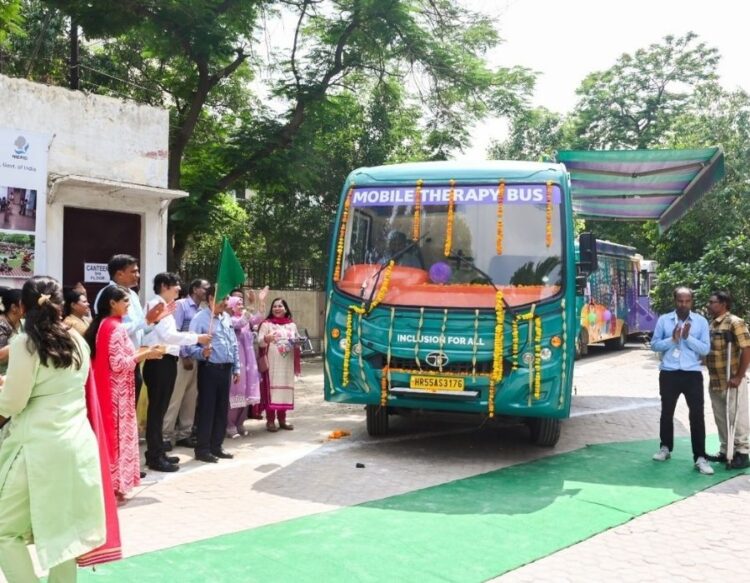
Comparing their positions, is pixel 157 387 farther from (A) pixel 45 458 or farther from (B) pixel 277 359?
(A) pixel 45 458

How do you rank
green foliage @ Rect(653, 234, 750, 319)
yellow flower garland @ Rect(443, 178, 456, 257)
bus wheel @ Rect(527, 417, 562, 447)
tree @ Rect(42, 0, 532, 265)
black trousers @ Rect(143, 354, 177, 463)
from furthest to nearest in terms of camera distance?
1. green foliage @ Rect(653, 234, 750, 319)
2. tree @ Rect(42, 0, 532, 265)
3. bus wheel @ Rect(527, 417, 562, 447)
4. yellow flower garland @ Rect(443, 178, 456, 257)
5. black trousers @ Rect(143, 354, 177, 463)

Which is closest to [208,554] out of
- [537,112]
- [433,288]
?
[433,288]

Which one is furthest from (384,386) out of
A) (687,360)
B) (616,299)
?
(616,299)

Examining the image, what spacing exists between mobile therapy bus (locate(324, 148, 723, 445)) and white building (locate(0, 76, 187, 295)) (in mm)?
4863

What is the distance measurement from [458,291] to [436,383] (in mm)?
857

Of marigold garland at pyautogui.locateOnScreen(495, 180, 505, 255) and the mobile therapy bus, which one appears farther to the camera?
marigold garland at pyautogui.locateOnScreen(495, 180, 505, 255)

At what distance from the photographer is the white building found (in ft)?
32.3

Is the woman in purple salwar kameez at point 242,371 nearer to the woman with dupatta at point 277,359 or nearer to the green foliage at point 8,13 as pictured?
the woman with dupatta at point 277,359

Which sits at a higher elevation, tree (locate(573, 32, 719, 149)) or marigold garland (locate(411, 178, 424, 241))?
tree (locate(573, 32, 719, 149))

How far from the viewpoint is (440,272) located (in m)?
6.97

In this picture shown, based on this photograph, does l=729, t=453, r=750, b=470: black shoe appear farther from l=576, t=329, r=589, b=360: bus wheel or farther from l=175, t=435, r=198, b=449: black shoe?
l=576, t=329, r=589, b=360: bus wheel

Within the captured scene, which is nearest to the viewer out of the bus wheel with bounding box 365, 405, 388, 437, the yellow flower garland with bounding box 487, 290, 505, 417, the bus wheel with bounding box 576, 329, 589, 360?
the yellow flower garland with bounding box 487, 290, 505, 417

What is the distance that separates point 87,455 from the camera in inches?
126

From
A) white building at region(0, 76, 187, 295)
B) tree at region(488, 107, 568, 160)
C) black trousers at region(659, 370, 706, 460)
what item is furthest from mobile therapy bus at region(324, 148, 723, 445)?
tree at region(488, 107, 568, 160)
